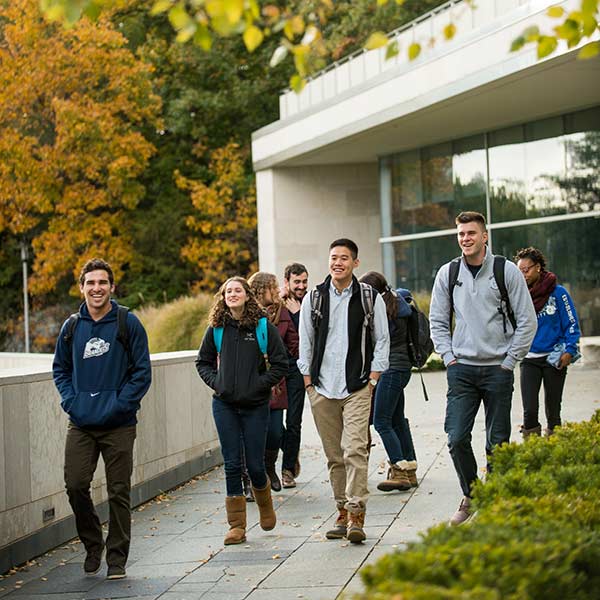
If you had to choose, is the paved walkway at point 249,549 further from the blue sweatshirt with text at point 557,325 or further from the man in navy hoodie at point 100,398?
the blue sweatshirt with text at point 557,325

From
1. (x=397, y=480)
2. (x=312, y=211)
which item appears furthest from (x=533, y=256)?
(x=312, y=211)

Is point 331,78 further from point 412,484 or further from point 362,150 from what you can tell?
point 412,484

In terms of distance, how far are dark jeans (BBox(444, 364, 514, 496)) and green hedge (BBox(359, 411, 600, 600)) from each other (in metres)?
2.60

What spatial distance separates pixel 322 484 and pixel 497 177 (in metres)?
19.3

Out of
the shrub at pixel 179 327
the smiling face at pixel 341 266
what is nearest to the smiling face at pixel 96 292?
the smiling face at pixel 341 266

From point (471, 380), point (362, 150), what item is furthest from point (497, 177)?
point (471, 380)

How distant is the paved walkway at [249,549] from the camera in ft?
24.1

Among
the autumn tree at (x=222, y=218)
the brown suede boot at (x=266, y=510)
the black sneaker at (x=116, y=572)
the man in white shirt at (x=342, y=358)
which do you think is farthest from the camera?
the autumn tree at (x=222, y=218)

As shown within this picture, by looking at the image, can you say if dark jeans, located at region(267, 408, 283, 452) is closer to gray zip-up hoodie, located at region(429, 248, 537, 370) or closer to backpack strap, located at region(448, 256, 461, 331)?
gray zip-up hoodie, located at region(429, 248, 537, 370)

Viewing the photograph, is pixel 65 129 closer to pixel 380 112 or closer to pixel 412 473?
pixel 380 112

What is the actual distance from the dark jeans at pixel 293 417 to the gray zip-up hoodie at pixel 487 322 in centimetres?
292

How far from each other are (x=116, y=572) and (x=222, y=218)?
1390 inches

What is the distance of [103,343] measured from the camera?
26.2 feet

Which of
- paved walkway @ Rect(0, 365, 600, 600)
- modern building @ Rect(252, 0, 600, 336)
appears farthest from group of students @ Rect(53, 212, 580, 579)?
modern building @ Rect(252, 0, 600, 336)
